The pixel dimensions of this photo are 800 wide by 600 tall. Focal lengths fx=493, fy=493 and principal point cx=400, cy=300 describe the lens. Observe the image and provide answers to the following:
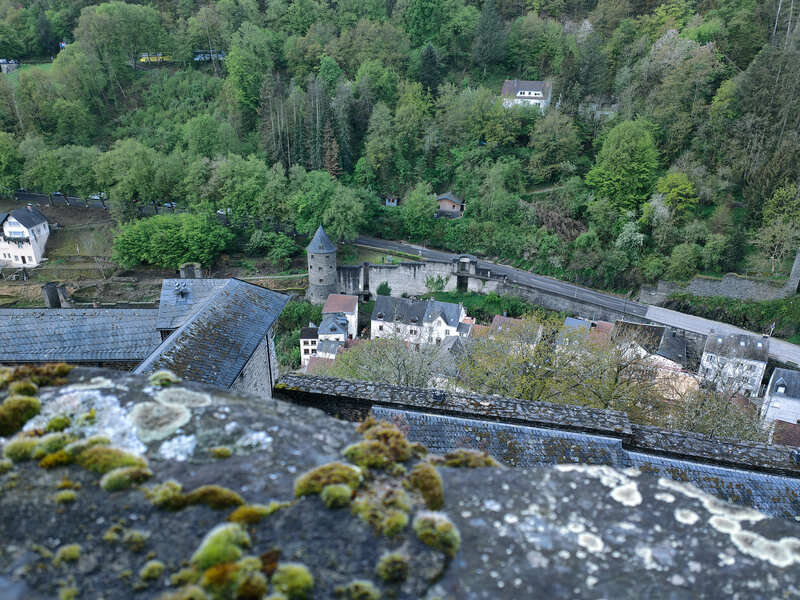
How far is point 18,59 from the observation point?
5684 cm

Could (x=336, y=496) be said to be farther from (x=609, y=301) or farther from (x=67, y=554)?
(x=609, y=301)

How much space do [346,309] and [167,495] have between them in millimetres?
30600

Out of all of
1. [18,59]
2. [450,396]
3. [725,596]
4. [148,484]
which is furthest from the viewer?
[18,59]

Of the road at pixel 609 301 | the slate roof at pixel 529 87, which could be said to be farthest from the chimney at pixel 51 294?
the slate roof at pixel 529 87

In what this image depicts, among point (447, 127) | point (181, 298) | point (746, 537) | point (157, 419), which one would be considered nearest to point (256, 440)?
point (157, 419)

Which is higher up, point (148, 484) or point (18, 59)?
point (18, 59)

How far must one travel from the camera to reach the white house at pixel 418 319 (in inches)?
1249

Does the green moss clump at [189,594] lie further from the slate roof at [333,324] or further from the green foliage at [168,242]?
the green foliage at [168,242]

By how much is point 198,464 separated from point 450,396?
620 centimetres

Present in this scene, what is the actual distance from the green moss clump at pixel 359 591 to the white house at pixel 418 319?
28.4m

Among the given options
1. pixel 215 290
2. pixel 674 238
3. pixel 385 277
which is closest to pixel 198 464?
pixel 215 290

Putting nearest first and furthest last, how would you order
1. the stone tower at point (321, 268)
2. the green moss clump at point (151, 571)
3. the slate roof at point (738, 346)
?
the green moss clump at point (151, 571)
the slate roof at point (738, 346)
the stone tower at point (321, 268)

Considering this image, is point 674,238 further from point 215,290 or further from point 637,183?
point 215,290

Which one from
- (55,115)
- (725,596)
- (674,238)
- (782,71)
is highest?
(782,71)
